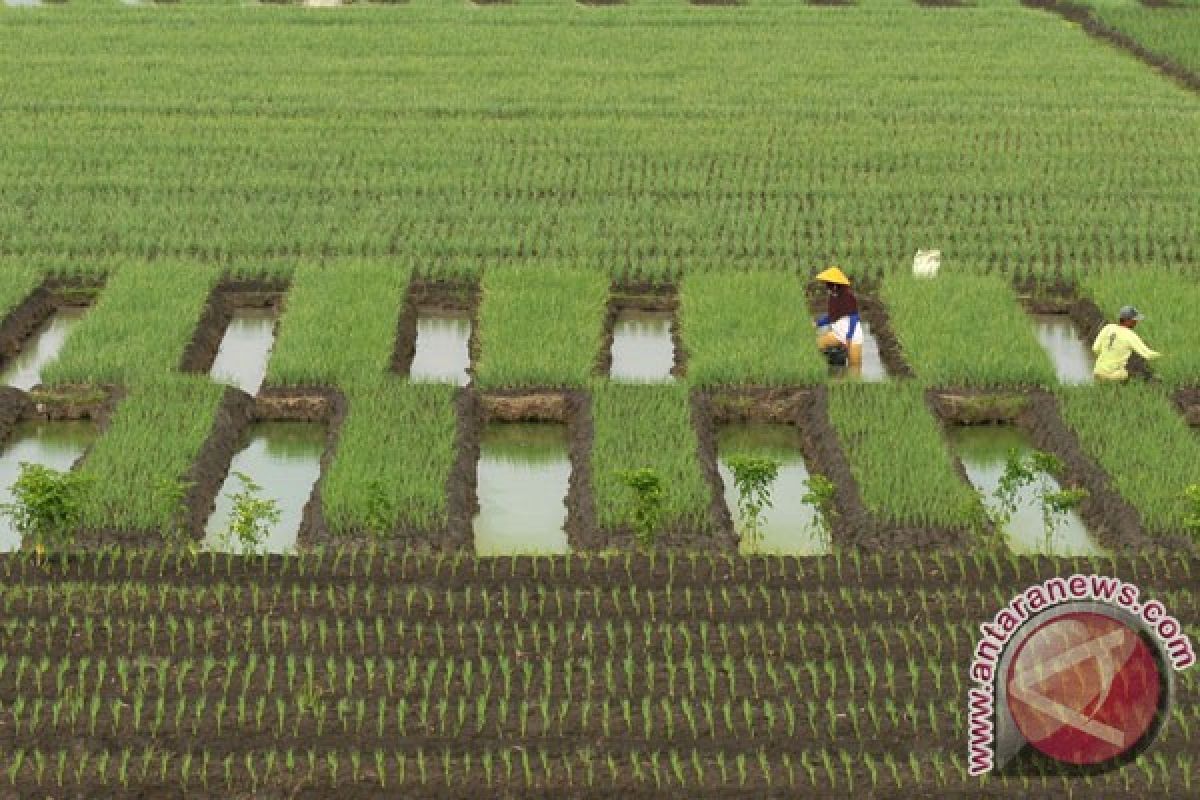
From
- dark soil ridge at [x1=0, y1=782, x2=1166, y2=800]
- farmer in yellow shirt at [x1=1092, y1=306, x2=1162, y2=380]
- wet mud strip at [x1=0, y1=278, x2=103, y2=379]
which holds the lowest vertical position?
dark soil ridge at [x1=0, y1=782, x2=1166, y2=800]

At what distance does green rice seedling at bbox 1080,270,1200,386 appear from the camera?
1205cm

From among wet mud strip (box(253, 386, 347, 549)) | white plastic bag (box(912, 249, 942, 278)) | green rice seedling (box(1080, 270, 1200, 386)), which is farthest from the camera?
white plastic bag (box(912, 249, 942, 278))

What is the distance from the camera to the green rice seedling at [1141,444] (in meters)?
10.1

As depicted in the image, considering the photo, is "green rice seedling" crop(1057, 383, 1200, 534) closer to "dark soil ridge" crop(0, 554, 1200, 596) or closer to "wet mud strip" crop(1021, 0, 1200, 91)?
"dark soil ridge" crop(0, 554, 1200, 596)

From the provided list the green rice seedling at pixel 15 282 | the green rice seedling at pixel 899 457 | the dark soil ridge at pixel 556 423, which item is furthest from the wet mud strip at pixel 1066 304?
the green rice seedling at pixel 15 282

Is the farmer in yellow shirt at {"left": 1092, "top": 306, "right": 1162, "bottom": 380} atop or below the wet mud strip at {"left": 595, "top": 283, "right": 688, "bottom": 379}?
below

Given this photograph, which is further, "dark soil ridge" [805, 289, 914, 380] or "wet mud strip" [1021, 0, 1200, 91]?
"wet mud strip" [1021, 0, 1200, 91]

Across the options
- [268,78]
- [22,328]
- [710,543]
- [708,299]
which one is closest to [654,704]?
[710,543]

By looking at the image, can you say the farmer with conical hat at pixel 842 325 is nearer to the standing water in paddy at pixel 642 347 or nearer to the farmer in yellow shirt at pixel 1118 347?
the standing water in paddy at pixel 642 347

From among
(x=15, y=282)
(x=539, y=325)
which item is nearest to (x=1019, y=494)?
(x=539, y=325)

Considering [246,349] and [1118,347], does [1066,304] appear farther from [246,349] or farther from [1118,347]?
[246,349]

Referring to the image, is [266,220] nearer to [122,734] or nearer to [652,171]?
[652,171]

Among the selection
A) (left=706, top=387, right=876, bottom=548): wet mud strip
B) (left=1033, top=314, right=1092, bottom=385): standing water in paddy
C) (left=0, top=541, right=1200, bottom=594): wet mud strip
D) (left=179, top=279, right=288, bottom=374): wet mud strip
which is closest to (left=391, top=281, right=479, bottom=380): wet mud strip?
(left=179, top=279, right=288, bottom=374): wet mud strip

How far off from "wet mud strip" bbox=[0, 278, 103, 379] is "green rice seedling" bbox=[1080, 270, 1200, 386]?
8263 millimetres
